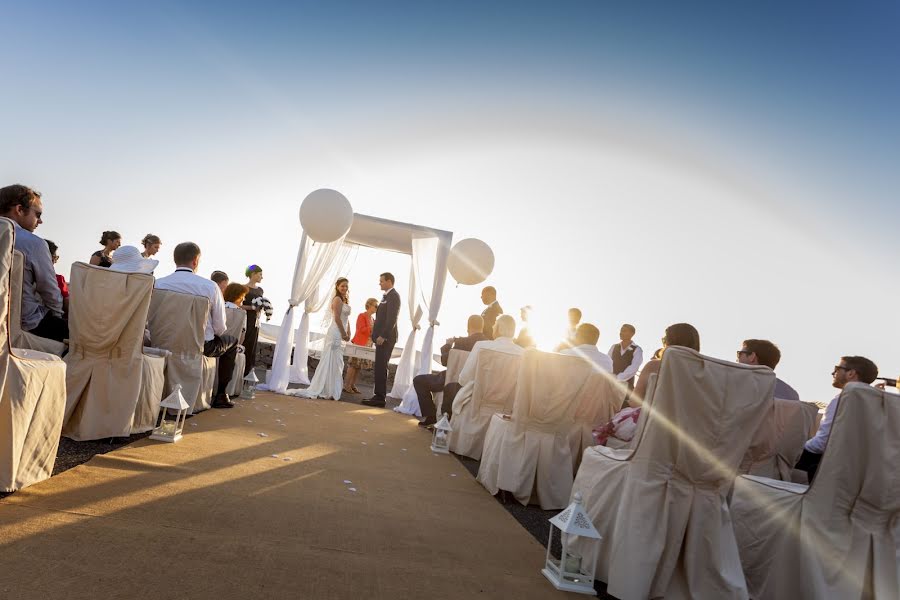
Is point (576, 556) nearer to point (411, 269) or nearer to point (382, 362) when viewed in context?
point (382, 362)

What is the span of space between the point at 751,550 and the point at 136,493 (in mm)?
2757

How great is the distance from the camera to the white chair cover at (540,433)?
361 cm

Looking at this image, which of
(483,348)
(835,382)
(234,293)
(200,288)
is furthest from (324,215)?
(835,382)

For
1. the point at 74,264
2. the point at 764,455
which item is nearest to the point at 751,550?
the point at 764,455

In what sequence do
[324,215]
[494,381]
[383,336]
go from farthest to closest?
1. [383,336]
2. [324,215]
3. [494,381]

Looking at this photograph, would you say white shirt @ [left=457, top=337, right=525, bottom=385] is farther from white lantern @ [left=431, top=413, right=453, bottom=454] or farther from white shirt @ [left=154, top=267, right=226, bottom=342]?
white shirt @ [left=154, top=267, right=226, bottom=342]

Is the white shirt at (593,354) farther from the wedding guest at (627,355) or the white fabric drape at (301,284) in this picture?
the white fabric drape at (301,284)

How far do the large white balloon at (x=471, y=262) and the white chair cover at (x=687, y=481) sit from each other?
632cm

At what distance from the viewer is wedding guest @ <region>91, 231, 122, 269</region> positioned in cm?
605

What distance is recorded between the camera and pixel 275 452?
376 cm

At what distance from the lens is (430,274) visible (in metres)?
8.80

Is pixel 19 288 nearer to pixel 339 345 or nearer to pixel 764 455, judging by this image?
pixel 764 455

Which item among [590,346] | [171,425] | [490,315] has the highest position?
[490,315]

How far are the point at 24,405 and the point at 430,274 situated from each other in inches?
269
